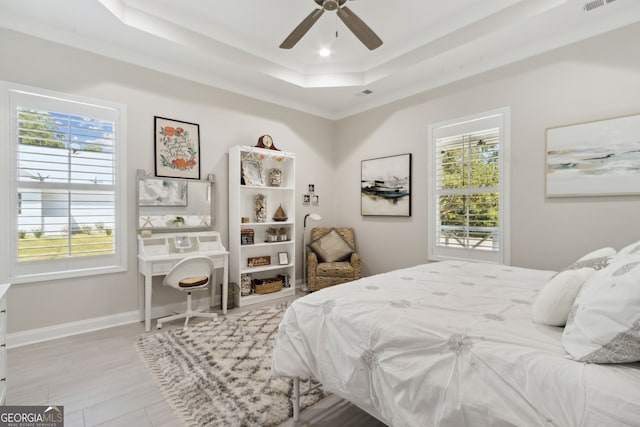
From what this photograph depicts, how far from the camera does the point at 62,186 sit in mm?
2924

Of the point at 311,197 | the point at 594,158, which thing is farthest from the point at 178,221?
the point at 594,158

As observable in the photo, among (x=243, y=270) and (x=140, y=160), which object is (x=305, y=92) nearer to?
(x=140, y=160)

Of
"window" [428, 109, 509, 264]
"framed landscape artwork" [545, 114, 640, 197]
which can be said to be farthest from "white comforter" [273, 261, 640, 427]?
"window" [428, 109, 509, 264]

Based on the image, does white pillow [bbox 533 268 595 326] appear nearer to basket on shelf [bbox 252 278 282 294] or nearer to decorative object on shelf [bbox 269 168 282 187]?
basket on shelf [bbox 252 278 282 294]

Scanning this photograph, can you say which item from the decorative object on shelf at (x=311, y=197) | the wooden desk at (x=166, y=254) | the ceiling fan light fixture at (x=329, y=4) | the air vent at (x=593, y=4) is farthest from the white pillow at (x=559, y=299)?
the decorative object on shelf at (x=311, y=197)

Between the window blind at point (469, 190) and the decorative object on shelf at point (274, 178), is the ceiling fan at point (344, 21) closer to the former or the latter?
the window blind at point (469, 190)

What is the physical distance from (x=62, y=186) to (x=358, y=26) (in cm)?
310

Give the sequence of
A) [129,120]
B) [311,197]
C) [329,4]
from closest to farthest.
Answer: [329,4] < [129,120] < [311,197]

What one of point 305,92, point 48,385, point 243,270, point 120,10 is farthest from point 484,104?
point 48,385

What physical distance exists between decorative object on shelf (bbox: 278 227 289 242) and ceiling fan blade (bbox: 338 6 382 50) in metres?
2.71

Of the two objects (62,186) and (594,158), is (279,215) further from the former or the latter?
(594,158)

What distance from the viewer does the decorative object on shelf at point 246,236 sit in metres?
4.00

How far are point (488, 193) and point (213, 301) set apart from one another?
11.7 ft

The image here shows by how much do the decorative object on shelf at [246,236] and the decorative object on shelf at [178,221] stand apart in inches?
29.2
